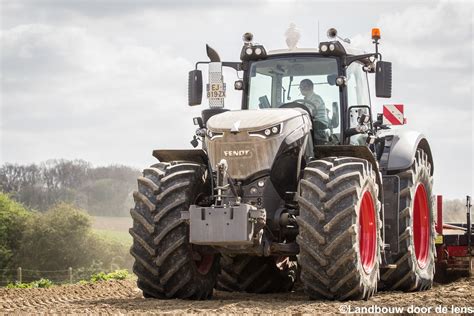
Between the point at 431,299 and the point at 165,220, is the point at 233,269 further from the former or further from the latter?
the point at 431,299

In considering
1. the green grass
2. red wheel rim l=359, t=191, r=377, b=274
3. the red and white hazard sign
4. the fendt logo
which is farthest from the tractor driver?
the green grass

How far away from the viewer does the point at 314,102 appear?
42.6 ft

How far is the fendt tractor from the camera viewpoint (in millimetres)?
11156

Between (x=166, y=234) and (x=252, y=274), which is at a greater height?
(x=166, y=234)

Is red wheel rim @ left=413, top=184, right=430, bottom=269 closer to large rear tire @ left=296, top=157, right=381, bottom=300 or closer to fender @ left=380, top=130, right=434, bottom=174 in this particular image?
fender @ left=380, top=130, right=434, bottom=174

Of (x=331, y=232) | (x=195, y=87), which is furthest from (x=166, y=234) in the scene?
(x=195, y=87)

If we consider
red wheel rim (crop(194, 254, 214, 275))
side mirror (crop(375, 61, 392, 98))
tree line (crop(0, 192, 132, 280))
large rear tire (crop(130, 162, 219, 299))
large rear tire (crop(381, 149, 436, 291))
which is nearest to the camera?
large rear tire (crop(130, 162, 219, 299))

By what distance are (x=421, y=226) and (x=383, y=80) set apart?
10.4 ft

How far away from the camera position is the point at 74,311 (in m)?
10.4

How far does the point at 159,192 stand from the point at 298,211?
1.65 meters

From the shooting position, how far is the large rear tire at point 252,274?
14.0 meters

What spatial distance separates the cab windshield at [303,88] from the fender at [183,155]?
108cm

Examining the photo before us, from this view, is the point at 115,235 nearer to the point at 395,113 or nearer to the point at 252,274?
the point at 395,113

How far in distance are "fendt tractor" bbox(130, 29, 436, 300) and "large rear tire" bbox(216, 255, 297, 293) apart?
0.02 metres
